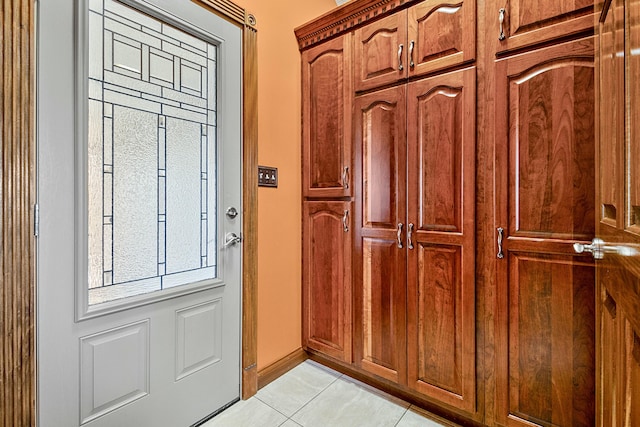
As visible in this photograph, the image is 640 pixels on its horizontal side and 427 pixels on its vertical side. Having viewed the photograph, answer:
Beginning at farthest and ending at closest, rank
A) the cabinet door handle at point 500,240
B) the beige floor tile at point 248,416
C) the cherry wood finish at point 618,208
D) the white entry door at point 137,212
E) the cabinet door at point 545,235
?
the beige floor tile at point 248,416
the cabinet door handle at point 500,240
the cabinet door at point 545,235
the white entry door at point 137,212
the cherry wood finish at point 618,208

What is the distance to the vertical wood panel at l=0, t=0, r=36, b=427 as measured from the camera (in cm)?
96

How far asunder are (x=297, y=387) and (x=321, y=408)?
227 millimetres

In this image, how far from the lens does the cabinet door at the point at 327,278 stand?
1878 millimetres

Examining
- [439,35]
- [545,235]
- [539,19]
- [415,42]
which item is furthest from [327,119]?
[545,235]

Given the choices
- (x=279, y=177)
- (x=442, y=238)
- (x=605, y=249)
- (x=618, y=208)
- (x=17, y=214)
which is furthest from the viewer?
(x=279, y=177)

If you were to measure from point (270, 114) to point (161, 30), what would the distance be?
68 cm

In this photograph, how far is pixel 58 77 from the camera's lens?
1.08 m

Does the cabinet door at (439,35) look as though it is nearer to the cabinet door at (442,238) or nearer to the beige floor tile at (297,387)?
the cabinet door at (442,238)

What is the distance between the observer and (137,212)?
1310mm

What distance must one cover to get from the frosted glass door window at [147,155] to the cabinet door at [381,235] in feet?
2.72

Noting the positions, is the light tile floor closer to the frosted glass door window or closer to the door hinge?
the frosted glass door window

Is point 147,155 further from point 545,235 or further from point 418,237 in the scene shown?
point 545,235

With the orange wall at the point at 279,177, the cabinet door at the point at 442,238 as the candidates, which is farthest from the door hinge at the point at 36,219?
the cabinet door at the point at 442,238

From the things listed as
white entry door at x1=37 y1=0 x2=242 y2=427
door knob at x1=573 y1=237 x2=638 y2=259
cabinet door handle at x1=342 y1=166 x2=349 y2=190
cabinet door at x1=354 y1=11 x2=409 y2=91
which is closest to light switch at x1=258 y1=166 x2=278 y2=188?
white entry door at x1=37 y1=0 x2=242 y2=427
